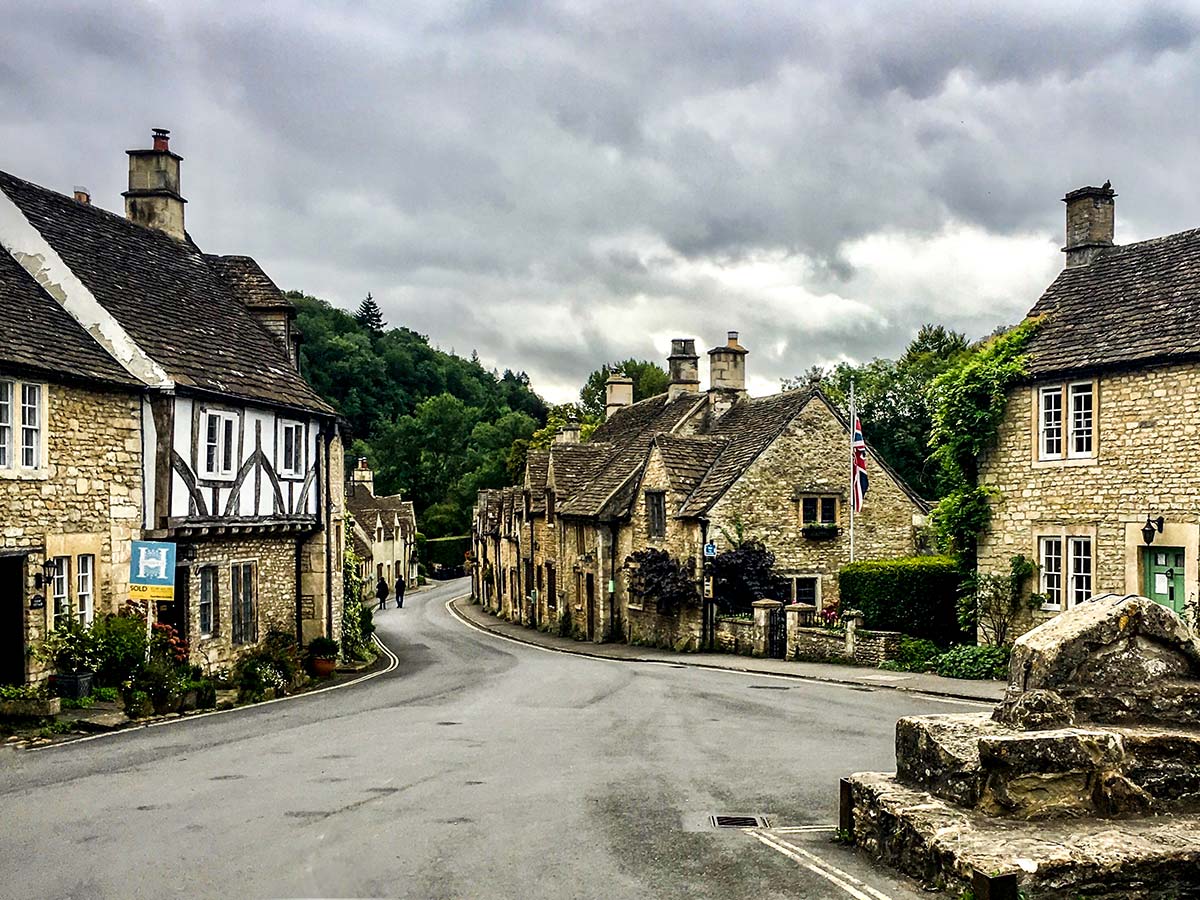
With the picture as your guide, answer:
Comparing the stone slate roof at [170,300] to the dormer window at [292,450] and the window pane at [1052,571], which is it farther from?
the window pane at [1052,571]

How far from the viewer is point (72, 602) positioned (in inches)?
806

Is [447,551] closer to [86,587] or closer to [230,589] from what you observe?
[230,589]

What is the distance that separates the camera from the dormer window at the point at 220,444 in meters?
23.8

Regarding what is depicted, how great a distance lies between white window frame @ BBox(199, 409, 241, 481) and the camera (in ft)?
77.6

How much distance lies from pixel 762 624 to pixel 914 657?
5103 mm

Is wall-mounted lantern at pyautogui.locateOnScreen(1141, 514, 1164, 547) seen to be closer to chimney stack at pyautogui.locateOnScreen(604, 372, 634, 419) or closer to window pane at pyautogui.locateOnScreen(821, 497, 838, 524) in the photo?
window pane at pyautogui.locateOnScreen(821, 497, 838, 524)

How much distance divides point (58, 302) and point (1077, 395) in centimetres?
2104

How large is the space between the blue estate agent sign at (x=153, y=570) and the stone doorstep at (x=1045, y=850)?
15.3 metres

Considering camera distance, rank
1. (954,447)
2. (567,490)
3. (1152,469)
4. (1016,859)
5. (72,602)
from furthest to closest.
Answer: (567,490), (954,447), (1152,469), (72,602), (1016,859)

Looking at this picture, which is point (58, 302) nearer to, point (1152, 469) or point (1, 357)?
point (1, 357)

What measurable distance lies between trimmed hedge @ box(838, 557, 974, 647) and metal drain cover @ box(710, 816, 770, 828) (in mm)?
18092

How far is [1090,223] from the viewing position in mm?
27500

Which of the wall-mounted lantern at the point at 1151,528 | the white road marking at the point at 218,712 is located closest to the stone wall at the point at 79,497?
the white road marking at the point at 218,712

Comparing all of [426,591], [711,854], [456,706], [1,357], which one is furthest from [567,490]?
[426,591]
